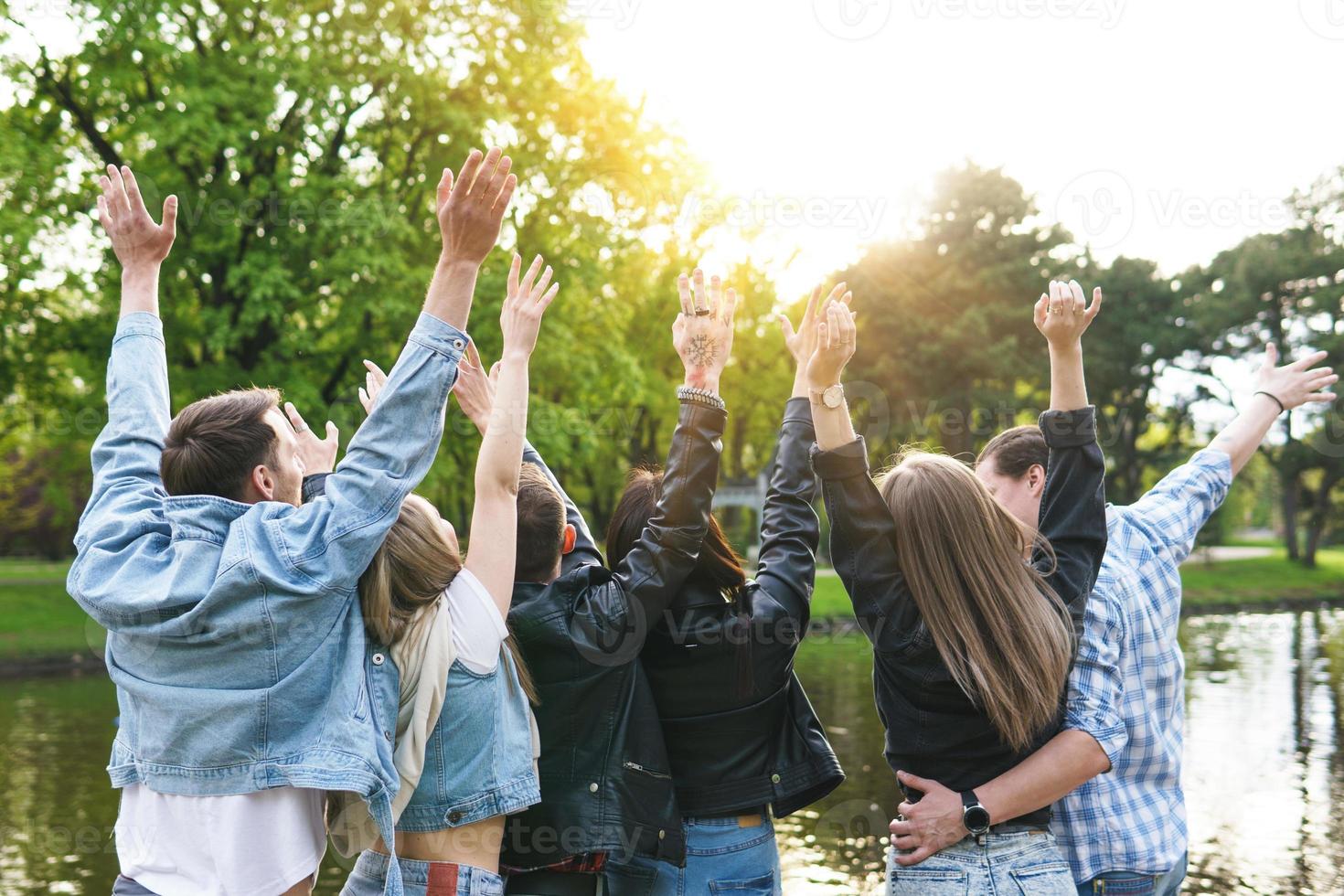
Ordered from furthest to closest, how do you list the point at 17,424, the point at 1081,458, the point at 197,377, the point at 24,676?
the point at 17,424 < the point at 197,377 < the point at 24,676 < the point at 1081,458

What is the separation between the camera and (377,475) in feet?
7.45

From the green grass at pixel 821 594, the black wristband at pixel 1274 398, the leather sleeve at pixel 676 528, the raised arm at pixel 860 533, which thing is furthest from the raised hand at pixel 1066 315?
the green grass at pixel 821 594

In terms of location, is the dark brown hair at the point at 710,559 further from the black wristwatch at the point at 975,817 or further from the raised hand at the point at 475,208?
the raised hand at the point at 475,208

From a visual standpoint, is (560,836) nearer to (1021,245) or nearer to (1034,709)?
(1034,709)

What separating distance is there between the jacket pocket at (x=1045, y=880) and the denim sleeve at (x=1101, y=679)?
30 cm

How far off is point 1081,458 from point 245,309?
55.6 feet

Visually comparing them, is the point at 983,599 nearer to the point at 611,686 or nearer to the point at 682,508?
the point at 682,508

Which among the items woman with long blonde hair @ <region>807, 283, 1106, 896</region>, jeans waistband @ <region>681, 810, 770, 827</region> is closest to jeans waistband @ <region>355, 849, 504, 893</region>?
jeans waistband @ <region>681, 810, 770, 827</region>

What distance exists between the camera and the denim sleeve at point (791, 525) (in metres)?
3.21

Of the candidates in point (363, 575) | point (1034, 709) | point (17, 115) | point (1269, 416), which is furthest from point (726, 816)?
point (17, 115)

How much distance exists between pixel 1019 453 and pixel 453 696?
1884mm

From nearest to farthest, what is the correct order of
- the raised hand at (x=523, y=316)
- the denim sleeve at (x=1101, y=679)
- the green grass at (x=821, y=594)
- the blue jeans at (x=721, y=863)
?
the denim sleeve at (x=1101, y=679) → the raised hand at (x=523, y=316) → the blue jeans at (x=721, y=863) → the green grass at (x=821, y=594)

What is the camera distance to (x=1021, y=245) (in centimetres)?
3581

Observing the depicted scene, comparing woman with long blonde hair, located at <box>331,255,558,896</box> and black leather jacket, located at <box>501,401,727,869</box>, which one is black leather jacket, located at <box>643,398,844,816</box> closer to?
black leather jacket, located at <box>501,401,727,869</box>
